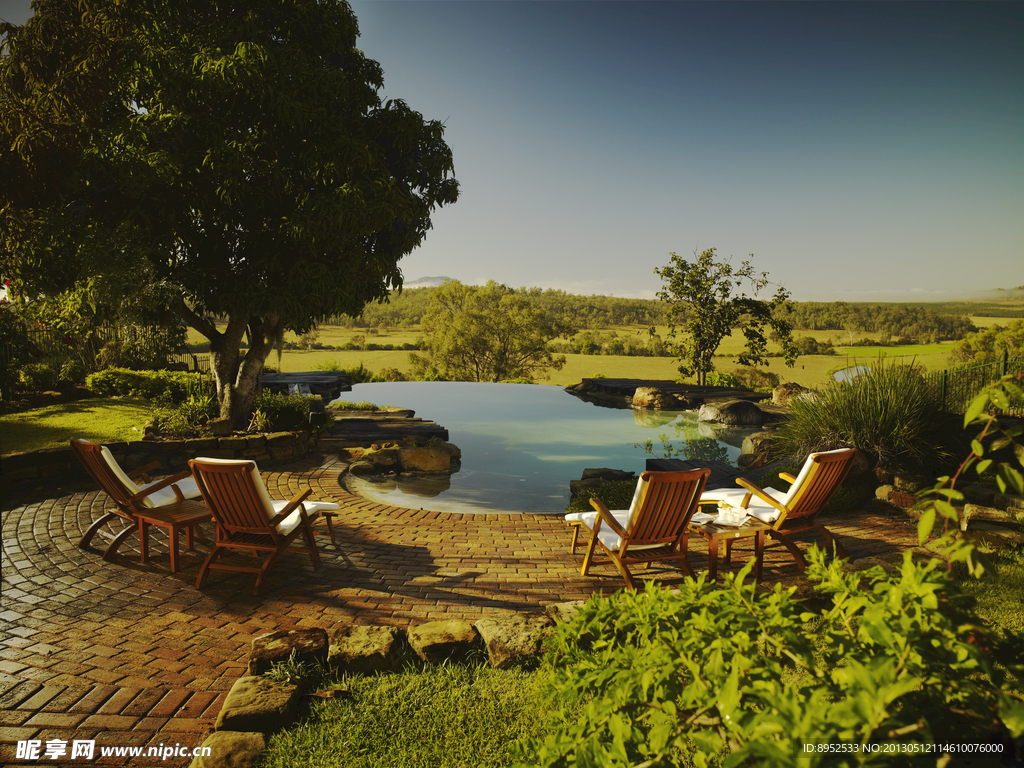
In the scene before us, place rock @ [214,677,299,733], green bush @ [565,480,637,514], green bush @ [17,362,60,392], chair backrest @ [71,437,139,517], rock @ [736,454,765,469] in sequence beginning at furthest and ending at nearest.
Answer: green bush @ [17,362,60,392] < rock @ [736,454,765,469] < green bush @ [565,480,637,514] < chair backrest @ [71,437,139,517] < rock @ [214,677,299,733]

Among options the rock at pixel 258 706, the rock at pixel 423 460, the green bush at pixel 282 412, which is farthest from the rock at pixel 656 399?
the rock at pixel 258 706

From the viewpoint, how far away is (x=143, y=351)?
14.3 meters

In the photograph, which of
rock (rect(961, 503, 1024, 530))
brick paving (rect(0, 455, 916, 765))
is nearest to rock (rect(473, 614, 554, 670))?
brick paving (rect(0, 455, 916, 765))

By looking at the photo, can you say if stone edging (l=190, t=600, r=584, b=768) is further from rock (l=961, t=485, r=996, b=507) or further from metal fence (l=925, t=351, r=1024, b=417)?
metal fence (l=925, t=351, r=1024, b=417)

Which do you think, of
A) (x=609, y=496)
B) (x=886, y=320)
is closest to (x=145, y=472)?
(x=609, y=496)

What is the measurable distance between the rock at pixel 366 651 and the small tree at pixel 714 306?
19.7 metres

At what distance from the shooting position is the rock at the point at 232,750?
2.18 m

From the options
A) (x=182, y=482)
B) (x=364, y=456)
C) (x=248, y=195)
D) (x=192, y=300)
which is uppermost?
(x=248, y=195)

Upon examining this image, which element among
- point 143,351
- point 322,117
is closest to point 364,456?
point 322,117

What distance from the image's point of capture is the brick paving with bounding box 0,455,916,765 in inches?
102

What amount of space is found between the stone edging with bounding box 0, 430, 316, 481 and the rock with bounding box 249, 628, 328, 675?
5455mm

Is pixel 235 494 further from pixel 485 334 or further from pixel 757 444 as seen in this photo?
pixel 485 334

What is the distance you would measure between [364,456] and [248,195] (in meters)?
4.57

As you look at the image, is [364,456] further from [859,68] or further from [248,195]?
[859,68]
